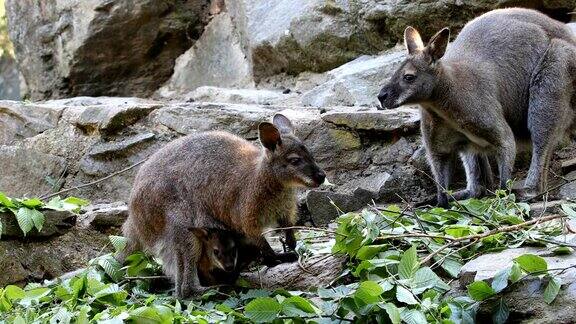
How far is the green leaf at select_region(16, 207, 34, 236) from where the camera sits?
7.28 metres

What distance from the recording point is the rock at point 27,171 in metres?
8.84

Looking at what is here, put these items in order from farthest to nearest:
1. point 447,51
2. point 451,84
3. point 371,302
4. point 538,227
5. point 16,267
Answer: point 447,51
point 451,84
point 16,267
point 538,227
point 371,302

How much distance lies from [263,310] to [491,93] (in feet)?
10.8

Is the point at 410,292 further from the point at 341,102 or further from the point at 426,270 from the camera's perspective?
the point at 341,102

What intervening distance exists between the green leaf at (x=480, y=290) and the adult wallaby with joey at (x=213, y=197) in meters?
1.50

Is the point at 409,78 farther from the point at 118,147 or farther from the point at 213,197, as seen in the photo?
the point at 118,147

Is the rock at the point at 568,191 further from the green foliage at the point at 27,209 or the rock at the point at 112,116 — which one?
the green foliage at the point at 27,209

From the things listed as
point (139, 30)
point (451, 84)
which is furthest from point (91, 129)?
point (451, 84)

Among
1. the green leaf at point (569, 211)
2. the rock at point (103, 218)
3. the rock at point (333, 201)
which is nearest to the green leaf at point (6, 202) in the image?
the rock at point (103, 218)

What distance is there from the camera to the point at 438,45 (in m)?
7.96

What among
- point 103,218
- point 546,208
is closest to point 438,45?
point 546,208

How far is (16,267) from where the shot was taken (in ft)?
24.4

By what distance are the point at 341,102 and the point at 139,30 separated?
251 centimetres

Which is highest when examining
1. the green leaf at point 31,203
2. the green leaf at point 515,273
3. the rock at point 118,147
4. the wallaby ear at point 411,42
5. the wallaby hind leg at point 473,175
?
the wallaby ear at point 411,42
